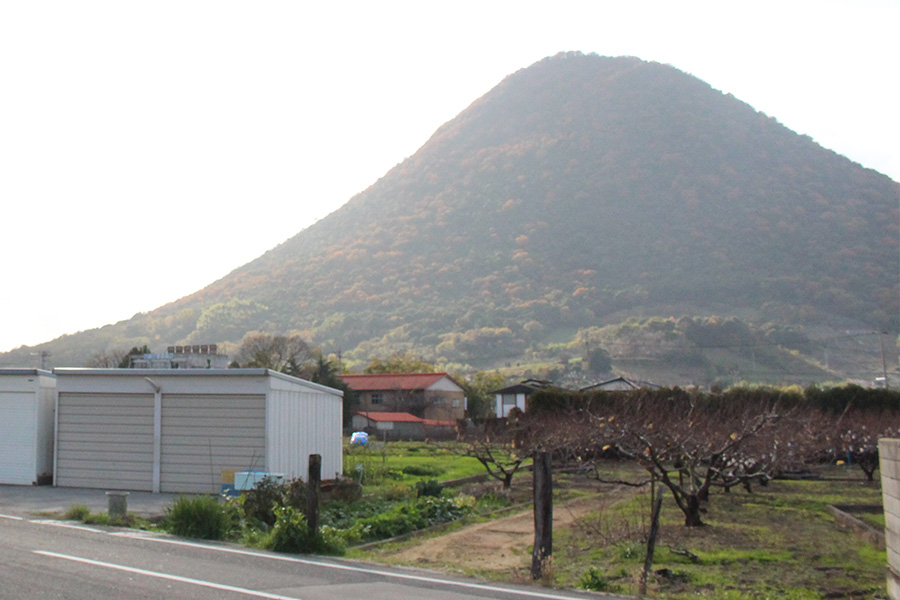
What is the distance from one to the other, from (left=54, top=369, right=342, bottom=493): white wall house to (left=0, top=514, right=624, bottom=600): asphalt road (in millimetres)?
7034

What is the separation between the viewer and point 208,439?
755 inches

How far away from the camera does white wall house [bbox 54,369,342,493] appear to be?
1894 cm

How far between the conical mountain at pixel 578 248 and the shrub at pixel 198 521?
116 m

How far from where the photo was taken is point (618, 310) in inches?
5812

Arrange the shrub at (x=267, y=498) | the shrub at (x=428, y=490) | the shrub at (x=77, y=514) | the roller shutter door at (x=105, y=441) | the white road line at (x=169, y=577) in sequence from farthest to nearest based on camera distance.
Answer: the roller shutter door at (x=105, y=441)
the shrub at (x=428, y=490)
the shrub at (x=77, y=514)
the shrub at (x=267, y=498)
the white road line at (x=169, y=577)

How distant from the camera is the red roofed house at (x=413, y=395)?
6662 cm

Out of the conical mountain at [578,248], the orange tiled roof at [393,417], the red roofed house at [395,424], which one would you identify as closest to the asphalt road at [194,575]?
the red roofed house at [395,424]

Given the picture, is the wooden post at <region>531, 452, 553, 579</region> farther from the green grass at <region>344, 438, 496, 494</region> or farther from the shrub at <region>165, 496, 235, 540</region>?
the green grass at <region>344, 438, 496, 494</region>

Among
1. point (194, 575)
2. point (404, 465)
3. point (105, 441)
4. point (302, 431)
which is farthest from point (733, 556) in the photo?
point (404, 465)

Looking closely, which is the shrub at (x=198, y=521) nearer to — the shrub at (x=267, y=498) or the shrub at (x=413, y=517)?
the shrub at (x=267, y=498)

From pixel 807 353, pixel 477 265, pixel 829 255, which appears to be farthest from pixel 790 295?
pixel 477 265

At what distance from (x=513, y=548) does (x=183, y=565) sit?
5.76 m

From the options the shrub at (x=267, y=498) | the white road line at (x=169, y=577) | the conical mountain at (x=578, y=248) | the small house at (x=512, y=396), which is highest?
the conical mountain at (x=578, y=248)

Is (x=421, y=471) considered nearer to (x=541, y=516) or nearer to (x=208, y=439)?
(x=208, y=439)
